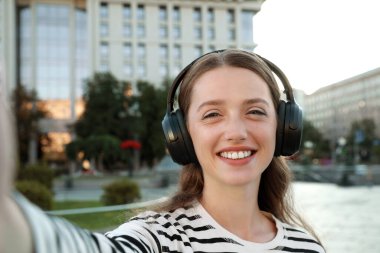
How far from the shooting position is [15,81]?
51719 mm

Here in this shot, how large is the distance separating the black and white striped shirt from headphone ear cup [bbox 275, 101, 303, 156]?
277 mm

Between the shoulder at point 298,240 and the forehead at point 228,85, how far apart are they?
0.49 m

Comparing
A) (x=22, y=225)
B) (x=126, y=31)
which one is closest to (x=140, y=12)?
(x=126, y=31)

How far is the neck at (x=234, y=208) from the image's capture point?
4.77 ft

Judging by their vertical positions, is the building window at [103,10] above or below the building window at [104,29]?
above

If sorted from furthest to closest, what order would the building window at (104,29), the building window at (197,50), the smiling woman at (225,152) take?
the building window at (197,50)
the building window at (104,29)
the smiling woman at (225,152)

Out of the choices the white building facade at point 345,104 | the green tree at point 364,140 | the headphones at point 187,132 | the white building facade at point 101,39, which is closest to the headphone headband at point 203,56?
the headphones at point 187,132

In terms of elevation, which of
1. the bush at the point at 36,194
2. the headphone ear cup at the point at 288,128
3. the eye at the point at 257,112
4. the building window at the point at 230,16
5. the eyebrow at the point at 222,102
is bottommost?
the bush at the point at 36,194

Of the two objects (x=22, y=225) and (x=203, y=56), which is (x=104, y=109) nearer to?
(x=203, y=56)

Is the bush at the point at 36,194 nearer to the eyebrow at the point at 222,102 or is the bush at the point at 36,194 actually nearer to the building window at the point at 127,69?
the eyebrow at the point at 222,102

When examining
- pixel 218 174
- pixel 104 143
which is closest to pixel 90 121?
pixel 104 143

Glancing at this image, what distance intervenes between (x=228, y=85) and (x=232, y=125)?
0.42 feet

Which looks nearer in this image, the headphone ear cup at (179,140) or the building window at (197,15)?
the headphone ear cup at (179,140)

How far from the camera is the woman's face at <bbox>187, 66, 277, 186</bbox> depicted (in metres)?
1.36
